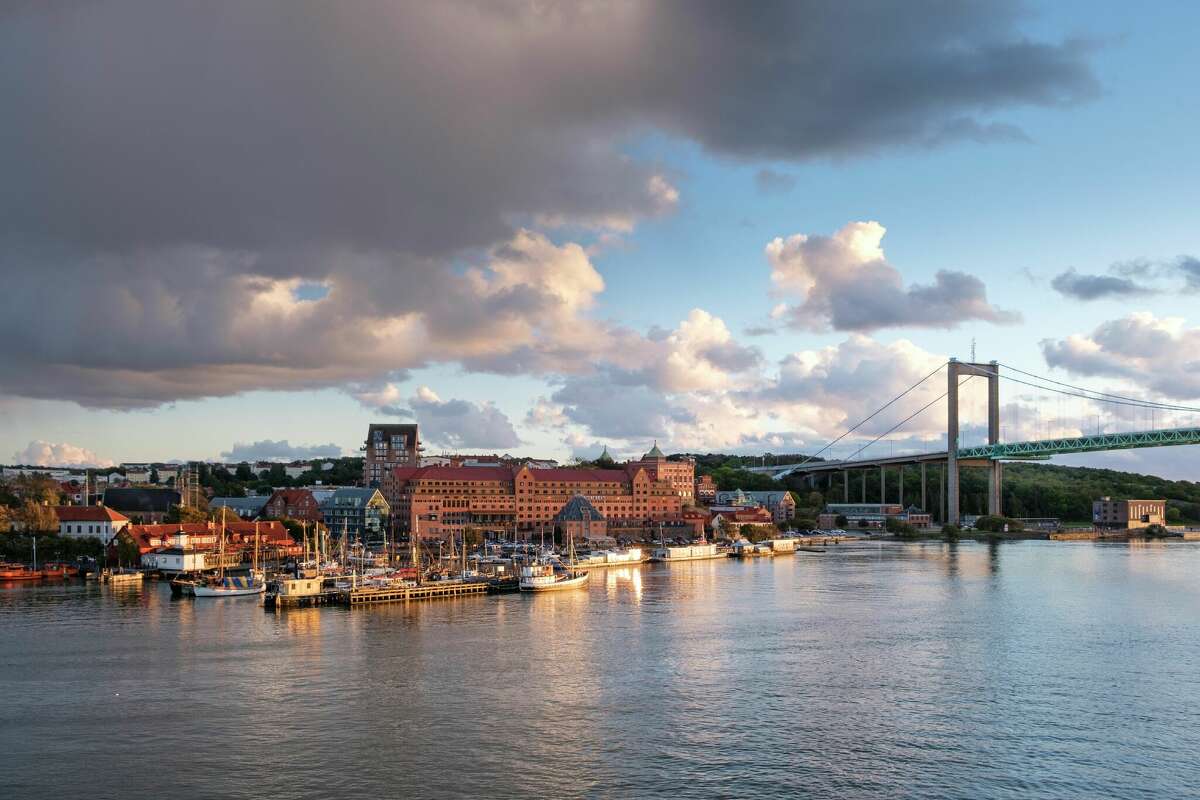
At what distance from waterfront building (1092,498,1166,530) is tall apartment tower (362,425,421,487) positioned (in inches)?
3264

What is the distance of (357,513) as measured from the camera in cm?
8906

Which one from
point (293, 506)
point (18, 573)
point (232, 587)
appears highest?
point (293, 506)

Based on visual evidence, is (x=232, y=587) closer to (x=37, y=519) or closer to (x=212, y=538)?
(x=212, y=538)

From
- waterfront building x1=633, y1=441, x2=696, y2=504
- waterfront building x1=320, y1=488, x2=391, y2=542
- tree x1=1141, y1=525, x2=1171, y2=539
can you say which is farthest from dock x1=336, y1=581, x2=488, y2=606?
tree x1=1141, y1=525, x2=1171, y2=539

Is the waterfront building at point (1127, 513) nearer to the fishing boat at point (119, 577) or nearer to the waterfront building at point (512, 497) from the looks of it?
the waterfront building at point (512, 497)

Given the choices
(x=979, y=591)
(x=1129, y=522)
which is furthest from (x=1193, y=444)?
(x=979, y=591)

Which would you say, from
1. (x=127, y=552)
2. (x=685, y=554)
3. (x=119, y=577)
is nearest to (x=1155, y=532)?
(x=685, y=554)

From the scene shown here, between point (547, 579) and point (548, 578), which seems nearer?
point (547, 579)

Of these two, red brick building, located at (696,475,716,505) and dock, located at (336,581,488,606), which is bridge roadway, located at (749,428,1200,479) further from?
dock, located at (336,581,488,606)

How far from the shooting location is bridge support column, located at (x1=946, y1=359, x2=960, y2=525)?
11806cm

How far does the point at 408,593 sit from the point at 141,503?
41985 mm

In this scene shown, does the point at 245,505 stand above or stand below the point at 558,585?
above

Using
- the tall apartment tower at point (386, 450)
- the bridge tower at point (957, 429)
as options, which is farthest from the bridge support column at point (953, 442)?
the tall apartment tower at point (386, 450)

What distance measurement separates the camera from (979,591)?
5197 centimetres
